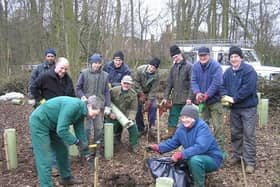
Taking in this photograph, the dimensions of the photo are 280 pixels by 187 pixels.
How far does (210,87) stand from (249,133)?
949 mm

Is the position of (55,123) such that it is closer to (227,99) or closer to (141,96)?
(227,99)

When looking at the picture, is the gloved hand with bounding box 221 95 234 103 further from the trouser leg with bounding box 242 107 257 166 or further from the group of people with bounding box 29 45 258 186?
the trouser leg with bounding box 242 107 257 166

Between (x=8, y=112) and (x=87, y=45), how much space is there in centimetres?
543

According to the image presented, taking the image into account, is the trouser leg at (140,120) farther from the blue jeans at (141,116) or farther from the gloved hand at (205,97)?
the gloved hand at (205,97)

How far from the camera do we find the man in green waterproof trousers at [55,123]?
13.3ft

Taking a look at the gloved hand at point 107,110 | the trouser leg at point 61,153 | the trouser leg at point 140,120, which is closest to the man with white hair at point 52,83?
Result: the trouser leg at point 61,153

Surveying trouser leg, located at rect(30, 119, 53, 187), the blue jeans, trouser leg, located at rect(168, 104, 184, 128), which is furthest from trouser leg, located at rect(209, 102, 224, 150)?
trouser leg, located at rect(30, 119, 53, 187)

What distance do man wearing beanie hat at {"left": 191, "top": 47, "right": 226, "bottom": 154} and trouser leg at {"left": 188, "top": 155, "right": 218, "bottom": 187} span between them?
143 centimetres

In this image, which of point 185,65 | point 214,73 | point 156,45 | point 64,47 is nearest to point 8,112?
point 64,47

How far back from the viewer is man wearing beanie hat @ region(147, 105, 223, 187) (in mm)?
4328

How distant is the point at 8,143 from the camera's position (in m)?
5.43

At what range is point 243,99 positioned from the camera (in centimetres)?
533

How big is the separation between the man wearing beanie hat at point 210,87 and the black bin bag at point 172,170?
1.52 metres

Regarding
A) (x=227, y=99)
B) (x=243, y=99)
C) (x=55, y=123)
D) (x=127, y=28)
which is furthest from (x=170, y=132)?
(x=127, y=28)
